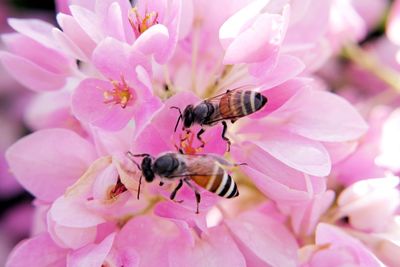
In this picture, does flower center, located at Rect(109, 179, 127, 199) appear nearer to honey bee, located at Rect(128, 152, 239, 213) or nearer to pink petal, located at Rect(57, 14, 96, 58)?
honey bee, located at Rect(128, 152, 239, 213)

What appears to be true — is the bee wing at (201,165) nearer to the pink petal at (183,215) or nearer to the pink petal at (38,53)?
the pink petal at (183,215)

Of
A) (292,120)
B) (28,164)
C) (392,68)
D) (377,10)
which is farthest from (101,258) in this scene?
(377,10)

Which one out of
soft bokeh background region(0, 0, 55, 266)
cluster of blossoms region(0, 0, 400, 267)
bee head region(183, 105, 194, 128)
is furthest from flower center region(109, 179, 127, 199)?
soft bokeh background region(0, 0, 55, 266)

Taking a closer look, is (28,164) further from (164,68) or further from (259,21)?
(259,21)

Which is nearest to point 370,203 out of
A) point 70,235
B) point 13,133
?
point 70,235

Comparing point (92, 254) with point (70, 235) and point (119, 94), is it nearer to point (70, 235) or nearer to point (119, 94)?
point (70, 235)
